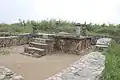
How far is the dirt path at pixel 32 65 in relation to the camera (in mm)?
5576

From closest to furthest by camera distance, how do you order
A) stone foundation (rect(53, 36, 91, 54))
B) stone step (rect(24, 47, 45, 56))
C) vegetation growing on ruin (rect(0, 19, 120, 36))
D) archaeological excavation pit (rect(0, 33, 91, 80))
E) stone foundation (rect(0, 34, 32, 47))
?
archaeological excavation pit (rect(0, 33, 91, 80)) → stone step (rect(24, 47, 45, 56)) → stone foundation (rect(53, 36, 91, 54)) → stone foundation (rect(0, 34, 32, 47)) → vegetation growing on ruin (rect(0, 19, 120, 36))

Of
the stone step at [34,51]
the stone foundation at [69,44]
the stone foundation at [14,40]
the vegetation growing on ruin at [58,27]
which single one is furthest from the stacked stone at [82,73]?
the vegetation growing on ruin at [58,27]

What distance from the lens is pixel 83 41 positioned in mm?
9406

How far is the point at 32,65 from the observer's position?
6.53 meters

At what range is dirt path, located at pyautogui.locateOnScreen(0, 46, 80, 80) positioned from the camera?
558cm

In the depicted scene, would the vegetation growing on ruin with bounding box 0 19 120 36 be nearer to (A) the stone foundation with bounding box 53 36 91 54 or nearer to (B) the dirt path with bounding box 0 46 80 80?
(A) the stone foundation with bounding box 53 36 91 54

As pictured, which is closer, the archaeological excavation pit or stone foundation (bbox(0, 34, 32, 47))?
the archaeological excavation pit

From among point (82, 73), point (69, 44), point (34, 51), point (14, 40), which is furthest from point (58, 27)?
point (82, 73)

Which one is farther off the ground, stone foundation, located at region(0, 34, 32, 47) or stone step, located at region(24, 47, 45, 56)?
stone foundation, located at region(0, 34, 32, 47)

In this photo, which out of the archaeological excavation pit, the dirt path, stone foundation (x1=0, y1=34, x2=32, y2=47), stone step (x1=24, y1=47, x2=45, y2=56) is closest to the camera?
the dirt path

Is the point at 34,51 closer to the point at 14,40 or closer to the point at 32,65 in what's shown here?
the point at 32,65

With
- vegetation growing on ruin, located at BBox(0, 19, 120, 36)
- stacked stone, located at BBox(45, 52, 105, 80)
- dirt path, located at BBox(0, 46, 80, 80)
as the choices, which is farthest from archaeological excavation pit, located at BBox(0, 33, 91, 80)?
vegetation growing on ruin, located at BBox(0, 19, 120, 36)

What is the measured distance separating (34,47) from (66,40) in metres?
1.42

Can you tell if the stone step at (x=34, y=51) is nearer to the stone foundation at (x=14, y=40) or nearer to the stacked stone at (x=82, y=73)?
the stone foundation at (x=14, y=40)
